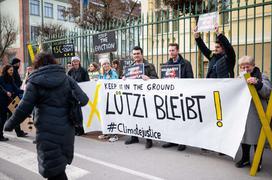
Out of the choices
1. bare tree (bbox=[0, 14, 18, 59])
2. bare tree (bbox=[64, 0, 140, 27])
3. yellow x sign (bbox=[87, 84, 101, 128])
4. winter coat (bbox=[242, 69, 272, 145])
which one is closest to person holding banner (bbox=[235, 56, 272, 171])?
winter coat (bbox=[242, 69, 272, 145])

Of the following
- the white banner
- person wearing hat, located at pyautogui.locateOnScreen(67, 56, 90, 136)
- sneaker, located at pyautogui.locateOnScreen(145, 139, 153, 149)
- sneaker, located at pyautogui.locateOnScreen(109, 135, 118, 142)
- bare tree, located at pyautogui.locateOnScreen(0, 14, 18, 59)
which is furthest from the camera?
bare tree, located at pyautogui.locateOnScreen(0, 14, 18, 59)

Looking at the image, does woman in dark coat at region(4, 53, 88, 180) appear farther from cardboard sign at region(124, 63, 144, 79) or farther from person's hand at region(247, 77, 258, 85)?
cardboard sign at region(124, 63, 144, 79)

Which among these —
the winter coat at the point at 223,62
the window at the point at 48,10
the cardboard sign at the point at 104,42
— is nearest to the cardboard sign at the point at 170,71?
the winter coat at the point at 223,62

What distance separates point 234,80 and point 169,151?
1.89m

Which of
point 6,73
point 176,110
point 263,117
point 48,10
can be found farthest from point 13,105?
point 48,10

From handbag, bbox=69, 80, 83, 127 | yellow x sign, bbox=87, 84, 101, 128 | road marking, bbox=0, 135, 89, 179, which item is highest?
handbag, bbox=69, 80, 83, 127

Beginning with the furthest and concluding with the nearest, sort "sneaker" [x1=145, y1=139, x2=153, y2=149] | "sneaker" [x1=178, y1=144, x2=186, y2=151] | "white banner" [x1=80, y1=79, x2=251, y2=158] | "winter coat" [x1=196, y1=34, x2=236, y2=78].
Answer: "sneaker" [x1=145, y1=139, x2=153, y2=149] → "sneaker" [x1=178, y1=144, x2=186, y2=151] → "winter coat" [x1=196, y1=34, x2=236, y2=78] → "white banner" [x1=80, y1=79, x2=251, y2=158]

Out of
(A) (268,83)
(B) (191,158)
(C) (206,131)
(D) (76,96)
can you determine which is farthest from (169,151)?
(D) (76,96)

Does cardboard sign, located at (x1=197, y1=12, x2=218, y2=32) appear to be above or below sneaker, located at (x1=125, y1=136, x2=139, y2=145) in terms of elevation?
above

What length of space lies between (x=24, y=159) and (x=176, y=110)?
2869 millimetres

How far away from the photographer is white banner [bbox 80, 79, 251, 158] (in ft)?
14.8

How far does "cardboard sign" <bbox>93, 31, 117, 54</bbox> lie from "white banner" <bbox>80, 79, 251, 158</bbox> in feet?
4.92

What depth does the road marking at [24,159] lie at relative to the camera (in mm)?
4559

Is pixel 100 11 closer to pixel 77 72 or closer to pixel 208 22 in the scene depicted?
pixel 77 72
